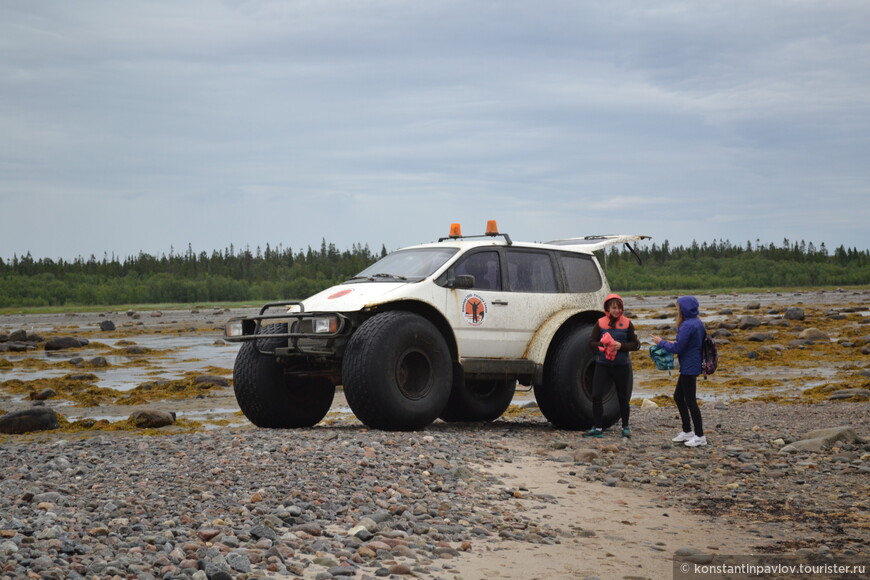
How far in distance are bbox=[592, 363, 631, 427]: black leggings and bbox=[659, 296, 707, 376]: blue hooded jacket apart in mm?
789

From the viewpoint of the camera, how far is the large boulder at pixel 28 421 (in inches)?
617

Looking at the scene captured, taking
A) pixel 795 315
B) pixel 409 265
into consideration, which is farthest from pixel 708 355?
pixel 795 315

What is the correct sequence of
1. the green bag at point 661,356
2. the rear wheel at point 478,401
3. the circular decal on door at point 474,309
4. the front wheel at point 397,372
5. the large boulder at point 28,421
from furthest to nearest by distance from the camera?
the large boulder at point 28,421, the rear wheel at point 478,401, the circular decal on door at point 474,309, the green bag at point 661,356, the front wheel at point 397,372

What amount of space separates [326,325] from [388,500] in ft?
11.6

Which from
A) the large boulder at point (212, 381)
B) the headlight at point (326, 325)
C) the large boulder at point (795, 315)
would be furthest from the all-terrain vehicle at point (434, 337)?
the large boulder at point (795, 315)

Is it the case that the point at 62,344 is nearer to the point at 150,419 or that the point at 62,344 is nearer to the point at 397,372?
the point at 150,419

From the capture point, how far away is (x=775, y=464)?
1105 centimetres

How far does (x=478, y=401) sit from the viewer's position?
47.8 ft

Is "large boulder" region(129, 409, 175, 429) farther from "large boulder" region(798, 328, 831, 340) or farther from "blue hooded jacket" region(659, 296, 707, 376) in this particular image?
"large boulder" region(798, 328, 831, 340)

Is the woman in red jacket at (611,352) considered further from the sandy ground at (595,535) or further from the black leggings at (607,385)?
the sandy ground at (595,535)

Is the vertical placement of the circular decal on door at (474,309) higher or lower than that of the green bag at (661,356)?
higher

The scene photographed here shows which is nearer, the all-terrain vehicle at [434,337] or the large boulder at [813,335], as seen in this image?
the all-terrain vehicle at [434,337]

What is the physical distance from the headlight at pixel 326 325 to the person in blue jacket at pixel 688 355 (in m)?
3.82

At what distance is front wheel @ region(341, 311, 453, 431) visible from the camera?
11.4 m
